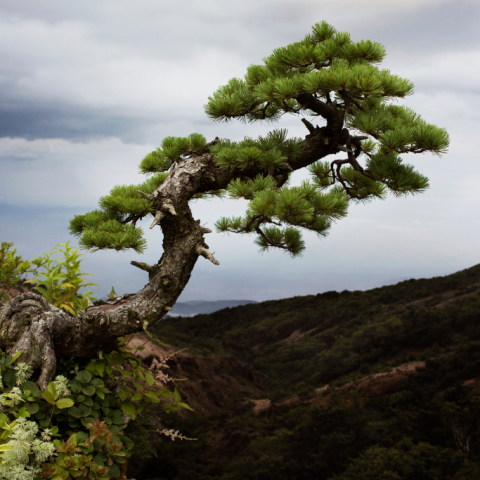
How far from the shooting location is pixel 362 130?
335cm

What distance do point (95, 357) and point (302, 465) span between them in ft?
15.1

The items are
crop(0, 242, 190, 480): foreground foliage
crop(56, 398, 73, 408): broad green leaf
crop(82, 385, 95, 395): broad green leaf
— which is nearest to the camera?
crop(0, 242, 190, 480): foreground foliage

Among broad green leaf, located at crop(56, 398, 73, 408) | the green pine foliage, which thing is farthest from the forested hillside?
broad green leaf, located at crop(56, 398, 73, 408)

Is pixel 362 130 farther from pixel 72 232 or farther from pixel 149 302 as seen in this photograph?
pixel 72 232

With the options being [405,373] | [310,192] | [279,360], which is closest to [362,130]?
[310,192]

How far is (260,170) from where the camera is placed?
12.2ft

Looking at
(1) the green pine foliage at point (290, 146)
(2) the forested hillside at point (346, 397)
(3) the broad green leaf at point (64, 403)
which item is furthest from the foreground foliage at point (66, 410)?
(2) the forested hillside at point (346, 397)

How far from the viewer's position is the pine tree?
3074 mm

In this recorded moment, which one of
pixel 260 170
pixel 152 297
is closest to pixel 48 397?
pixel 152 297

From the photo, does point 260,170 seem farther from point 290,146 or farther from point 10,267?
point 10,267

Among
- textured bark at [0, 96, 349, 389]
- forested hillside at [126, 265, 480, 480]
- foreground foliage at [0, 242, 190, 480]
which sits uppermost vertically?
textured bark at [0, 96, 349, 389]

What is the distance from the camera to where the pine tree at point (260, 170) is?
3.07 meters

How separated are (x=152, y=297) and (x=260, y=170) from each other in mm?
1539

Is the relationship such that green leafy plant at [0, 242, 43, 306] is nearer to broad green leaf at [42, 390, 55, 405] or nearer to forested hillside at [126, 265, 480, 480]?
broad green leaf at [42, 390, 55, 405]
